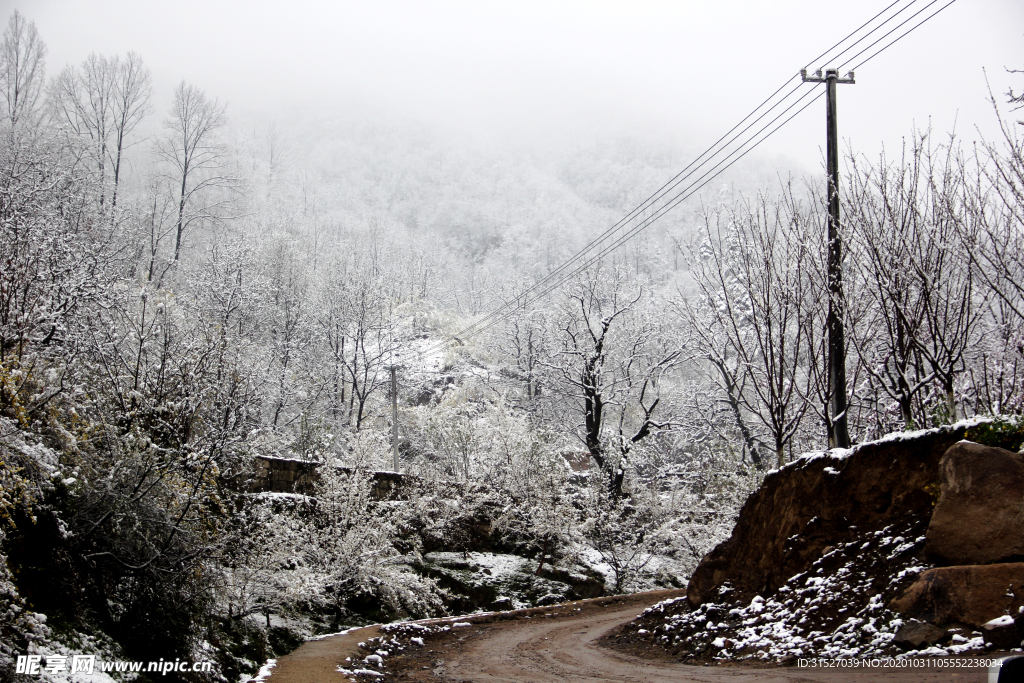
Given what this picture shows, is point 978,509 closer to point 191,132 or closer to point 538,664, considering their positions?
point 538,664

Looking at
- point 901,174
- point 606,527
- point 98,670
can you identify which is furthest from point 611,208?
point 98,670

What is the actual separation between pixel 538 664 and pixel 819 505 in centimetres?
491

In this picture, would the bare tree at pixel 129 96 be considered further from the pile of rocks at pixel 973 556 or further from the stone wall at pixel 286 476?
the pile of rocks at pixel 973 556

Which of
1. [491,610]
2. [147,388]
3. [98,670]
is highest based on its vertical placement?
[147,388]

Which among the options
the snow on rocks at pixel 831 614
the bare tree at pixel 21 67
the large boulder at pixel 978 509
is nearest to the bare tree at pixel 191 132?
the bare tree at pixel 21 67

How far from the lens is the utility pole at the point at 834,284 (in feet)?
35.7

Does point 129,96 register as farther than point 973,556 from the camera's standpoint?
Yes

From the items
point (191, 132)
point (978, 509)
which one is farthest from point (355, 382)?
point (978, 509)

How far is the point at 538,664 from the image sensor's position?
409 inches

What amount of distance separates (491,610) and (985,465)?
51.7 feet

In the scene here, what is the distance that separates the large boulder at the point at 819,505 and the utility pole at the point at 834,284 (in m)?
1.25

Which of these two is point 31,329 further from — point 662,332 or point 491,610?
point 662,332

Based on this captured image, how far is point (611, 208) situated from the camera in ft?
310

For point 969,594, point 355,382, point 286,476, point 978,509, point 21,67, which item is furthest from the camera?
point 355,382
